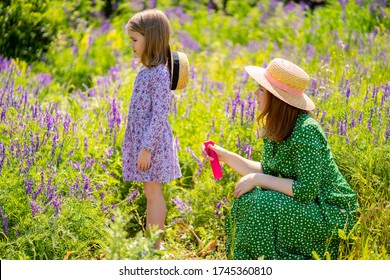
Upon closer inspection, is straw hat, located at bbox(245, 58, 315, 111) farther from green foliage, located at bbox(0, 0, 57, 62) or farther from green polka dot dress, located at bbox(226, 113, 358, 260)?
green foliage, located at bbox(0, 0, 57, 62)

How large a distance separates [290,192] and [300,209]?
10 cm

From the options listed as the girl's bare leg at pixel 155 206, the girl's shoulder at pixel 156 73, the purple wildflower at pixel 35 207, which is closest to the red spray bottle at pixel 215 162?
the girl's bare leg at pixel 155 206

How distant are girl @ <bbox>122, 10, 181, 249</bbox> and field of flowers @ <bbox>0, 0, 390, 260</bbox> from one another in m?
0.17

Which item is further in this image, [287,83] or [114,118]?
[114,118]

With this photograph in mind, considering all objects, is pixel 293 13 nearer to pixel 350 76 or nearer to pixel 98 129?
pixel 350 76

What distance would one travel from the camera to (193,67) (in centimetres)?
642

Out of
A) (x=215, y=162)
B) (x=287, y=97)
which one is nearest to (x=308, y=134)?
(x=287, y=97)

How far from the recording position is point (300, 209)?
11.9 ft

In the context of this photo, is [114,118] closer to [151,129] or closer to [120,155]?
[120,155]

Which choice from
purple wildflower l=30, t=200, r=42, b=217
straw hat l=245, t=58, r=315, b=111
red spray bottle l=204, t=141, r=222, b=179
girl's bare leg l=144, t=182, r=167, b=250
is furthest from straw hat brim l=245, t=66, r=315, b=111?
purple wildflower l=30, t=200, r=42, b=217

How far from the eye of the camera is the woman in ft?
11.9

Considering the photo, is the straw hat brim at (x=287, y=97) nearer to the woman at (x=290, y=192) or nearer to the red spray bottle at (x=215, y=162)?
the woman at (x=290, y=192)
